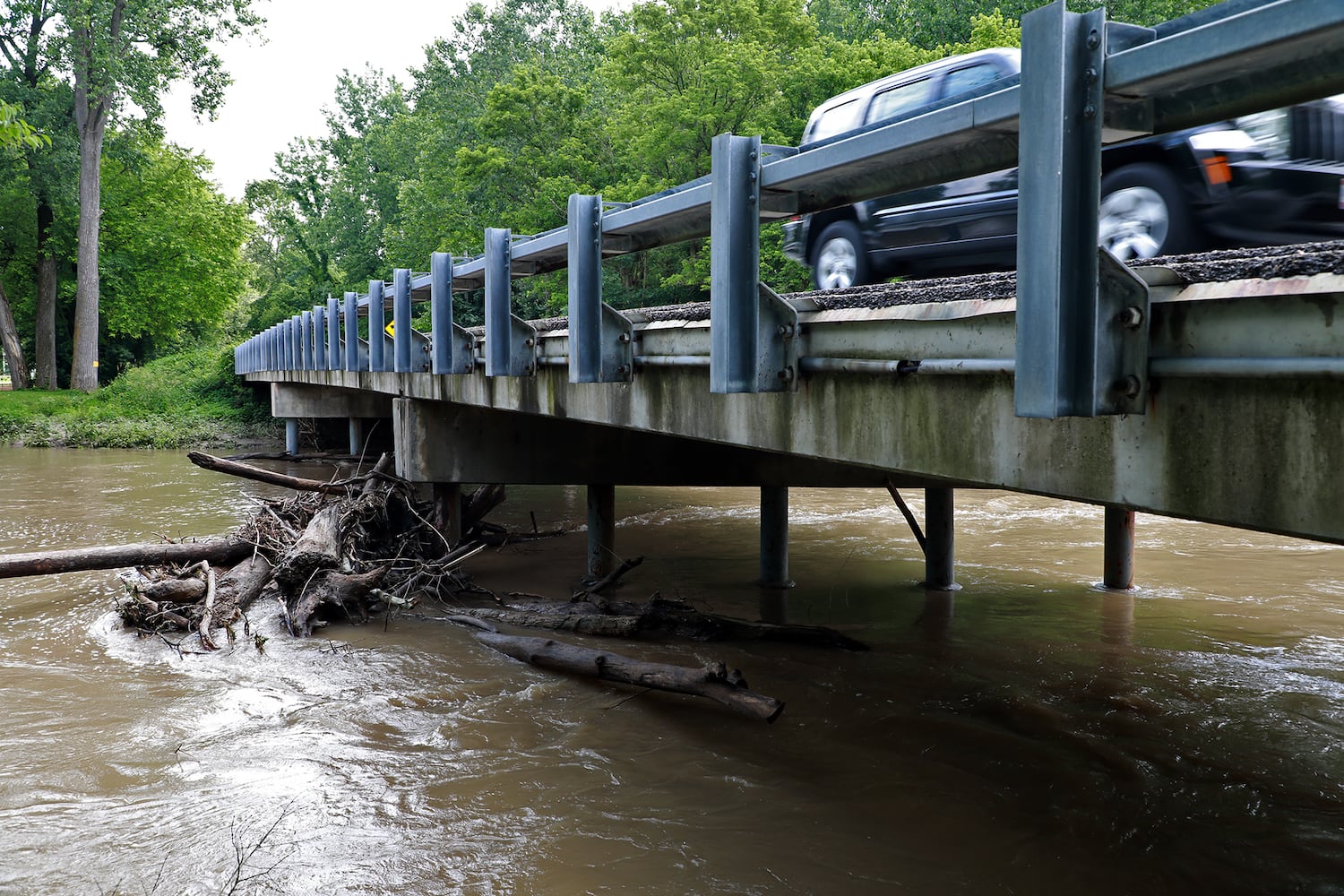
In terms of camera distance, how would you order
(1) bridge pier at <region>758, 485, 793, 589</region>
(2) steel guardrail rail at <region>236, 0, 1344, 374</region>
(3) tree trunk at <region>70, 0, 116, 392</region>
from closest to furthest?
(2) steel guardrail rail at <region>236, 0, 1344, 374</region>
(1) bridge pier at <region>758, 485, 793, 589</region>
(3) tree trunk at <region>70, 0, 116, 392</region>

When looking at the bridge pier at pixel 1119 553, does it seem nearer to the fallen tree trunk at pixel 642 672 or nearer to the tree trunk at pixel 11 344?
the fallen tree trunk at pixel 642 672

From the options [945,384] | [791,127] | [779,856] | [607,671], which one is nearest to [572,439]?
[607,671]

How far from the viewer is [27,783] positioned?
5648 millimetres

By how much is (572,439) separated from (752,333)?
6.64 meters

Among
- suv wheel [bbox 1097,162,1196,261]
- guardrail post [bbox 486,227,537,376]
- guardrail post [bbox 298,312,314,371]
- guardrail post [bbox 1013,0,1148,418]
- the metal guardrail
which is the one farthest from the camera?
guardrail post [bbox 298,312,314,371]

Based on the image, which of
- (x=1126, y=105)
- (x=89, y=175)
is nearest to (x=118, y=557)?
(x=1126, y=105)

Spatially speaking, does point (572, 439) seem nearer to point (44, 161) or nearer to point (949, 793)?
point (949, 793)

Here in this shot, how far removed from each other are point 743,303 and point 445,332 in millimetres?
4592

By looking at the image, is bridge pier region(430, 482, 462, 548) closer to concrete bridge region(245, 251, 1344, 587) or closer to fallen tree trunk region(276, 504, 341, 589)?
fallen tree trunk region(276, 504, 341, 589)

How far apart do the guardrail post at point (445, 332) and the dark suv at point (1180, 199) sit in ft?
11.4

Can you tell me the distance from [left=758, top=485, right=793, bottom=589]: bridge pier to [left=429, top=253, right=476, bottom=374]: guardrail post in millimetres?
3914

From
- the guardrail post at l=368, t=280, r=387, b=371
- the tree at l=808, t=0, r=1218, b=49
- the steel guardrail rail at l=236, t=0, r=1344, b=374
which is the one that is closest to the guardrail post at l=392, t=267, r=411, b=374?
the guardrail post at l=368, t=280, r=387, b=371

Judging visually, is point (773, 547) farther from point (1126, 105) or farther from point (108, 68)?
point (108, 68)

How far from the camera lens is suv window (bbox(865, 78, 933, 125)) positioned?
788cm
